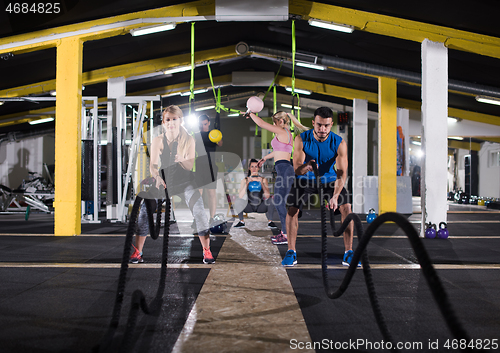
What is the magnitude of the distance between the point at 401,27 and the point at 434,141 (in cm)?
193

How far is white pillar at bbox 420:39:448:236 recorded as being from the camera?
5445 mm

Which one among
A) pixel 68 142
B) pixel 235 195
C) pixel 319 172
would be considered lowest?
pixel 235 195

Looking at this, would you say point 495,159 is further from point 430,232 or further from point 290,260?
point 290,260

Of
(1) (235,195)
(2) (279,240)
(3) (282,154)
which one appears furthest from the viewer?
(1) (235,195)

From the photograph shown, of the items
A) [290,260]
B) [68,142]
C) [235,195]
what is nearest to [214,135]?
[290,260]

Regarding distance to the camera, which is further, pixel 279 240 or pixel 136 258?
pixel 279 240

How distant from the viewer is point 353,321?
6.55 feet

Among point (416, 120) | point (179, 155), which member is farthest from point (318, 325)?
point (416, 120)

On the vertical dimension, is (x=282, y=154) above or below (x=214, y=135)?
below

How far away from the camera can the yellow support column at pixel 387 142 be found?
8.27 m

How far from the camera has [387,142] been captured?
8.34m

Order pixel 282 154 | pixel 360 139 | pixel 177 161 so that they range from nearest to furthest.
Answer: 1. pixel 177 161
2. pixel 282 154
3. pixel 360 139

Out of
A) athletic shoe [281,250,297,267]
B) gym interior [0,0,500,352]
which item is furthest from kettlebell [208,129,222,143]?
athletic shoe [281,250,297,267]

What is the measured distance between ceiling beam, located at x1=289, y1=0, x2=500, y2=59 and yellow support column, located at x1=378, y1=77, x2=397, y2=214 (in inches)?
103
